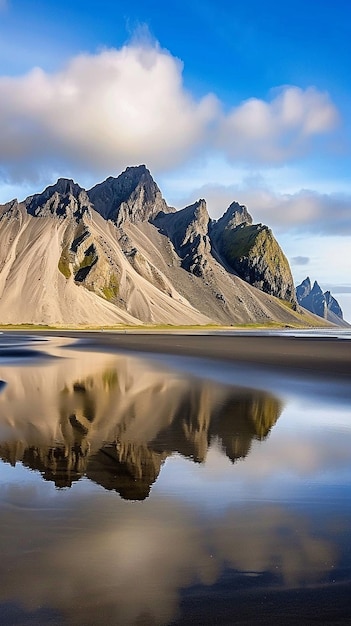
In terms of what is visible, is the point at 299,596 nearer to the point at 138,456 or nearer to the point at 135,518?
the point at 135,518

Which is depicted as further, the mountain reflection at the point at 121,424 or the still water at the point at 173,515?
the mountain reflection at the point at 121,424

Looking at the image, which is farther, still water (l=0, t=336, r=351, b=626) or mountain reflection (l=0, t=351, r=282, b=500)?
mountain reflection (l=0, t=351, r=282, b=500)

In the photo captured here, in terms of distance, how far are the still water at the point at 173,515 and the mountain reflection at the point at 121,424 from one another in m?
0.09

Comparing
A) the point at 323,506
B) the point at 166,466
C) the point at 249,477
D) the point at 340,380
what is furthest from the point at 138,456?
the point at 340,380

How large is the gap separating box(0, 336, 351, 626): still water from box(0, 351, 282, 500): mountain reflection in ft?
0.28

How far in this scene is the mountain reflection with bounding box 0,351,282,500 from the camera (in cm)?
1264

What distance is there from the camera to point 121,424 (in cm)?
1786

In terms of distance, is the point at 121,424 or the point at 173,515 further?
the point at 121,424

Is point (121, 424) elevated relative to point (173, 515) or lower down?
elevated

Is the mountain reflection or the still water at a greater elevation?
the mountain reflection

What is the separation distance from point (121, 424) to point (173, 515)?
8659 millimetres

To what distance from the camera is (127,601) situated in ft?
20.5

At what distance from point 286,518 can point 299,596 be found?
2957 mm

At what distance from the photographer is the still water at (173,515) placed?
20.6ft
